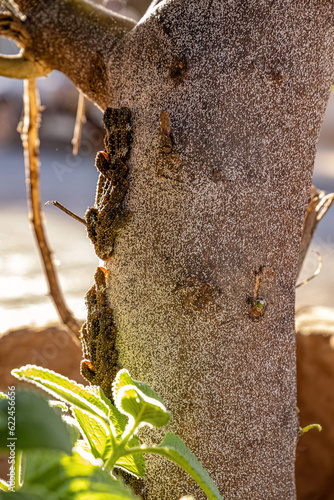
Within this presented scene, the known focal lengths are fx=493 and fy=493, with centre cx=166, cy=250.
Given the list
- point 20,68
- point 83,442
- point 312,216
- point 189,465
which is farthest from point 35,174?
point 189,465

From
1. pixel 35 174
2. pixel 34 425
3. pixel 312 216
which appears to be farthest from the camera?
pixel 35 174

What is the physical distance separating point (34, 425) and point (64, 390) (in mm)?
109

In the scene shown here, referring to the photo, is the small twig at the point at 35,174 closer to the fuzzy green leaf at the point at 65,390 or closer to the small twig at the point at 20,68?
the small twig at the point at 20,68

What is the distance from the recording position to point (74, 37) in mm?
556

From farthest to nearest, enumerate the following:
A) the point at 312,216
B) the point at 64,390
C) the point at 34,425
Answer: the point at 312,216 → the point at 64,390 → the point at 34,425

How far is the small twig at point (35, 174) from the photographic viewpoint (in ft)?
3.09

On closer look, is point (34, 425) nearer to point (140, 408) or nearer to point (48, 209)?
point (140, 408)

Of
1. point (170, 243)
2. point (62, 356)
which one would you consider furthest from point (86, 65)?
point (62, 356)

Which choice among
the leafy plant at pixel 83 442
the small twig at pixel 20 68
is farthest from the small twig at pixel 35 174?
the leafy plant at pixel 83 442

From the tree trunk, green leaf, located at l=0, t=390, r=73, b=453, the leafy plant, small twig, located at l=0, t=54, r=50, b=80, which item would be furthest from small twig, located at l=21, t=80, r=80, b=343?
green leaf, located at l=0, t=390, r=73, b=453

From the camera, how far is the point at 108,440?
0.36m

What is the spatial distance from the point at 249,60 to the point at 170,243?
0.18m

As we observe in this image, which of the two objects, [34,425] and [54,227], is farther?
[54,227]

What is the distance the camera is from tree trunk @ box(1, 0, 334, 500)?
46cm
